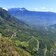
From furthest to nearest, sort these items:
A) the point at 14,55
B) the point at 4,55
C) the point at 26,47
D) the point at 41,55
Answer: the point at 41,55, the point at 26,47, the point at 14,55, the point at 4,55

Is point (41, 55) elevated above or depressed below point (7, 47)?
below

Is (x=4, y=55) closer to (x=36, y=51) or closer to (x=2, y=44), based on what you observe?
(x=2, y=44)

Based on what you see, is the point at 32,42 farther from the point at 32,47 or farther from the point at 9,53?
the point at 9,53

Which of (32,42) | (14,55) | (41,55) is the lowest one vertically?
(41,55)

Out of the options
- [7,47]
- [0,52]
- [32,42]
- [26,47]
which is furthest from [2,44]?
[32,42]

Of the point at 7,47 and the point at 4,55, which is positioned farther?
the point at 7,47

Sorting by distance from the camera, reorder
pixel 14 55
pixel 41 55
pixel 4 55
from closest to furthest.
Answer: pixel 4 55, pixel 14 55, pixel 41 55

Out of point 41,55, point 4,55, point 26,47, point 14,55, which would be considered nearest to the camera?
point 4,55

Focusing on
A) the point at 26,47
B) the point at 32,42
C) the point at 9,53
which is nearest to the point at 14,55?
the point at 9,53

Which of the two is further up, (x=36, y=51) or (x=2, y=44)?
(x=2, y=44)

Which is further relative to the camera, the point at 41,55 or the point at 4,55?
the point at 41,55
